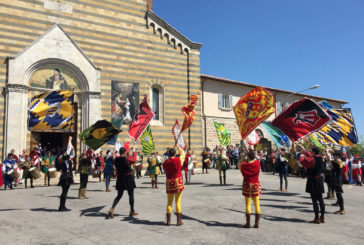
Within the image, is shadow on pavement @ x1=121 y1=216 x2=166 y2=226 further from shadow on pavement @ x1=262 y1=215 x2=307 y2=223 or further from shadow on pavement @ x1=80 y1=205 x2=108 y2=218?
shadow on pavement @ x1=262 y1=215 x2=307 y2=223

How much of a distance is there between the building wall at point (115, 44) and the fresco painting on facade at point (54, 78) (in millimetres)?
1580

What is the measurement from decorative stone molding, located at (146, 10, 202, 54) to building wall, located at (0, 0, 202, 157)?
1.07ft

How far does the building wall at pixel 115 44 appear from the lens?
17.1m

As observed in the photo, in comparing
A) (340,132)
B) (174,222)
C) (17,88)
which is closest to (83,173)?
(174,222)

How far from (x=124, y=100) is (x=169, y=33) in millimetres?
6497

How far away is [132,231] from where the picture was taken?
6168 millimetres

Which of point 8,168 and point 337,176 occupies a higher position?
point 337,176

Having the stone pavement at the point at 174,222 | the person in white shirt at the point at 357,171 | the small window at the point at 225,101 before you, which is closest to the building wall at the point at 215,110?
the small window at the point at 225,101

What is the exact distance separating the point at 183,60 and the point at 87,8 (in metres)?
7.78

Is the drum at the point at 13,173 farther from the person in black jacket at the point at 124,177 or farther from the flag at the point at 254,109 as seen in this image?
the flag at the point at 254,109

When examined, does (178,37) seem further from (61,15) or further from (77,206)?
(77,206)

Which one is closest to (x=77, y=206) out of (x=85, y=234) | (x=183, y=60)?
(x=85, y=234)

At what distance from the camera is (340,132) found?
38.8 feet

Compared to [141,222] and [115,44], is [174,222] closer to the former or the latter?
[141,222]
